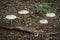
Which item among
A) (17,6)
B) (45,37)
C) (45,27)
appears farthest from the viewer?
(17,6)

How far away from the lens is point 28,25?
474 centimetres

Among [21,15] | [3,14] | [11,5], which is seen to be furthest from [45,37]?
[11,5]

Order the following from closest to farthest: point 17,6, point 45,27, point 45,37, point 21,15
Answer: point 45,37 < point 45,27 < point 21,15 < point 17,6

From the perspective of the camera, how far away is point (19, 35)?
14.4 feet

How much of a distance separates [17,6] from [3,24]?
129 cm

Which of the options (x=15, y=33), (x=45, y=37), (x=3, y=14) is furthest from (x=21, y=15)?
(x=45, y=37)

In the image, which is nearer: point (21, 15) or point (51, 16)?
point (51, 16)

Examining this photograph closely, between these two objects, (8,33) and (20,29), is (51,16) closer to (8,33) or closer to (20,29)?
(20,29)

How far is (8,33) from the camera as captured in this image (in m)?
4.48

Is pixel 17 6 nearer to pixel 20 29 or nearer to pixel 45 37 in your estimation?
pixel 20 29

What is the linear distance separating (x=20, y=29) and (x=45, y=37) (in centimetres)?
→ 68

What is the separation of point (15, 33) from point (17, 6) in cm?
159

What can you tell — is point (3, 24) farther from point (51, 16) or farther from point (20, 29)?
point (51, 16)

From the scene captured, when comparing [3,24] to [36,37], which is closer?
[36,37]
